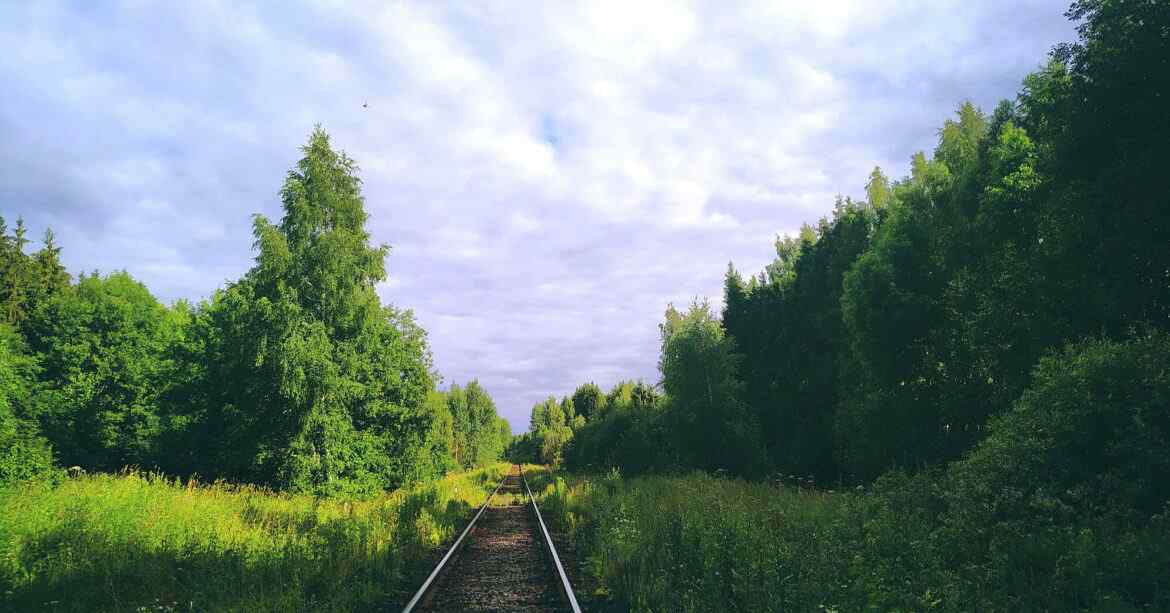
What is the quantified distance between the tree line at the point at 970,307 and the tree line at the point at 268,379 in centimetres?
1553

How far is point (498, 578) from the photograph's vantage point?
33.2 feet

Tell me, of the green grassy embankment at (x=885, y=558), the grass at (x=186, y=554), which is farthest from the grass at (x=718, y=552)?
the grass at (x=186, y=554)

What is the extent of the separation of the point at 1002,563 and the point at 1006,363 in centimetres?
1572

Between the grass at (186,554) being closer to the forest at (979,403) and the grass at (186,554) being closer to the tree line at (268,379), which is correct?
the forest at (979,403)

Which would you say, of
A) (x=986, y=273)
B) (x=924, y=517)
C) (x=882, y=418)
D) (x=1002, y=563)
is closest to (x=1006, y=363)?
(x=986, y=273)

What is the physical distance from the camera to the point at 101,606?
303 inches

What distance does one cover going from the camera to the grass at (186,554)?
794 centimetres

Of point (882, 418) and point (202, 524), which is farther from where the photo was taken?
point (882, 418)

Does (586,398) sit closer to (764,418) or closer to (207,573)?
(764,418)

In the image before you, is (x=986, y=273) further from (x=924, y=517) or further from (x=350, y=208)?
(x=350, y=208)

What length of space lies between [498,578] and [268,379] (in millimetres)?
15004

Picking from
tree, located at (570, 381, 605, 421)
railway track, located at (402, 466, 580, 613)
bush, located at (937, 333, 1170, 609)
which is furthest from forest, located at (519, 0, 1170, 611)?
tree, located at (570, 381, 605, 421)

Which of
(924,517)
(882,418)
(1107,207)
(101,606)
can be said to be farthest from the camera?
(882,418)

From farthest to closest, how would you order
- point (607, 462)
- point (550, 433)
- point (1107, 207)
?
point (550, 433) < point (607, 462) < point (1107, 207)
